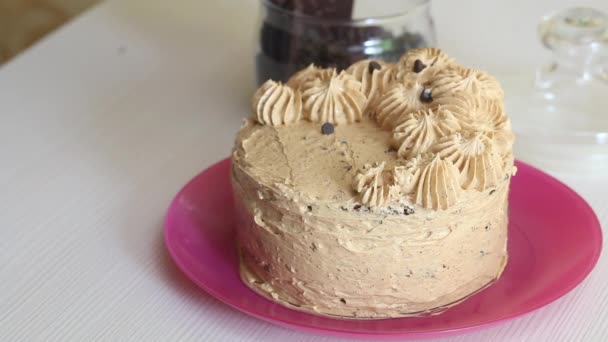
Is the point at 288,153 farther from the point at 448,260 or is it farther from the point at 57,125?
the point at 57,125

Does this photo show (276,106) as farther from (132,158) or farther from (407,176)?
(132,158)

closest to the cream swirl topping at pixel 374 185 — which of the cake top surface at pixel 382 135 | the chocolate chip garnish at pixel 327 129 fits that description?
the cake top surface at pixel 382 135

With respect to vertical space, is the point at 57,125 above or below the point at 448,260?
below

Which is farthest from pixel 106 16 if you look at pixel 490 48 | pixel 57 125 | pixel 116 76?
pixel 490 48

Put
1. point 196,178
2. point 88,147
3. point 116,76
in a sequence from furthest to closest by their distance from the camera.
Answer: point 116,76
point 88,147
point 196,178

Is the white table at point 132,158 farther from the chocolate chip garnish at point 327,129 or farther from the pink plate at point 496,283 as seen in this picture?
the chocolate chip garnish at point 327,129

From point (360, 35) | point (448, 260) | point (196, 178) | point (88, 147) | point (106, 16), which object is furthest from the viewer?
point (106, 16)
